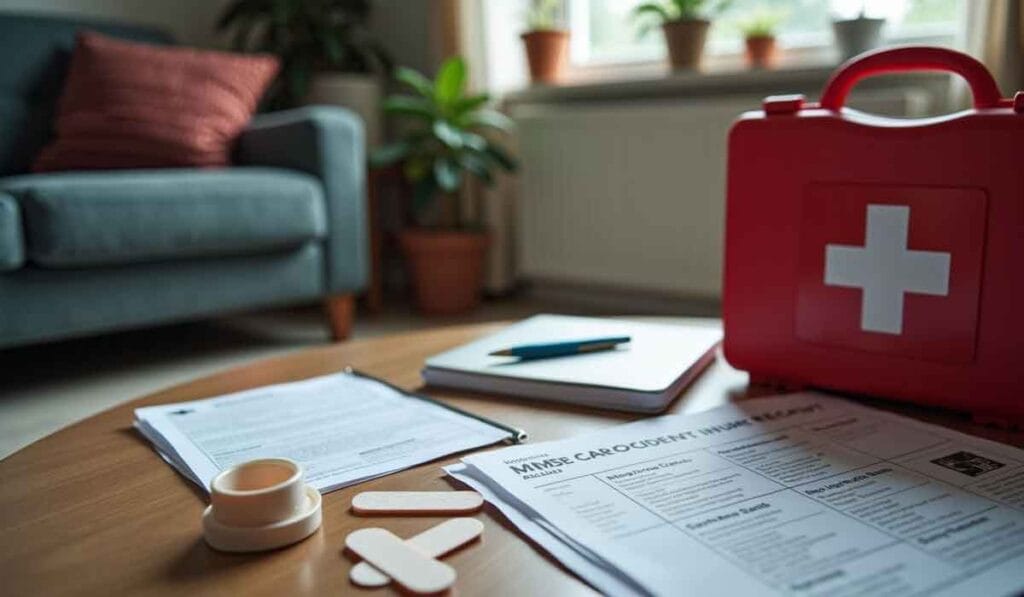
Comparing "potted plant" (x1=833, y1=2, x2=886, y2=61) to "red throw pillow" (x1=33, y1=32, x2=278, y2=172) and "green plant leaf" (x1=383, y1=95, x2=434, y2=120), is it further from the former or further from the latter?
Result: "red throw pillow" (x1=33, y1=32, x2=278, y2=172)

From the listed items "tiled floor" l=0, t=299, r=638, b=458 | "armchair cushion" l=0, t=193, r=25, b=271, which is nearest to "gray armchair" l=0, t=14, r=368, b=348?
"armchair cushion" l=0, t=193, r=25, b=271

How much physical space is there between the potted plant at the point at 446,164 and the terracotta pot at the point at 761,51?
2.32 feet

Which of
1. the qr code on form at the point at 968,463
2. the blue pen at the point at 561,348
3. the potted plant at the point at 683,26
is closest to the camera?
the qr code on form at the point at 968,463

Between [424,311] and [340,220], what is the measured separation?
569 millimetres

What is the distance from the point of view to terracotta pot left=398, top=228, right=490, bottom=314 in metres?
2.43

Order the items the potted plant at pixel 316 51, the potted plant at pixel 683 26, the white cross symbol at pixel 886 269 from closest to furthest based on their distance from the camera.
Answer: the white cross symbol at pixel 886 269
the potted plant at pixel 683 26
the potted plant at pixel 316 51

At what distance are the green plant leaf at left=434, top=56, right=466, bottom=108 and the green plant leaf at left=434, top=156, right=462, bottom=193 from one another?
17 cm

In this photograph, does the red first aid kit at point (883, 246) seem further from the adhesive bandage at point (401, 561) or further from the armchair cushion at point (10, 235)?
the armchair cushion at point (10, 235)

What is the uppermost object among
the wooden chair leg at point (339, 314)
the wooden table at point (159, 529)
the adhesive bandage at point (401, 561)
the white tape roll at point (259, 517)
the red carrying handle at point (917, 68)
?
the red carrying handle at point (917, 68)

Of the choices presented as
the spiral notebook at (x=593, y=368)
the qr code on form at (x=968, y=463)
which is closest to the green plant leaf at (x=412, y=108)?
the spiral notebook at (x=593, y=368)

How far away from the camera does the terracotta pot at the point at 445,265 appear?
7.98ft

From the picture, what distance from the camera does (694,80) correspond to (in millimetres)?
2229

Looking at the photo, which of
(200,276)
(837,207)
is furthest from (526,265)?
(837,207)

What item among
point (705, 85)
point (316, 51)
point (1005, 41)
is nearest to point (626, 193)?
point (705, 85)
